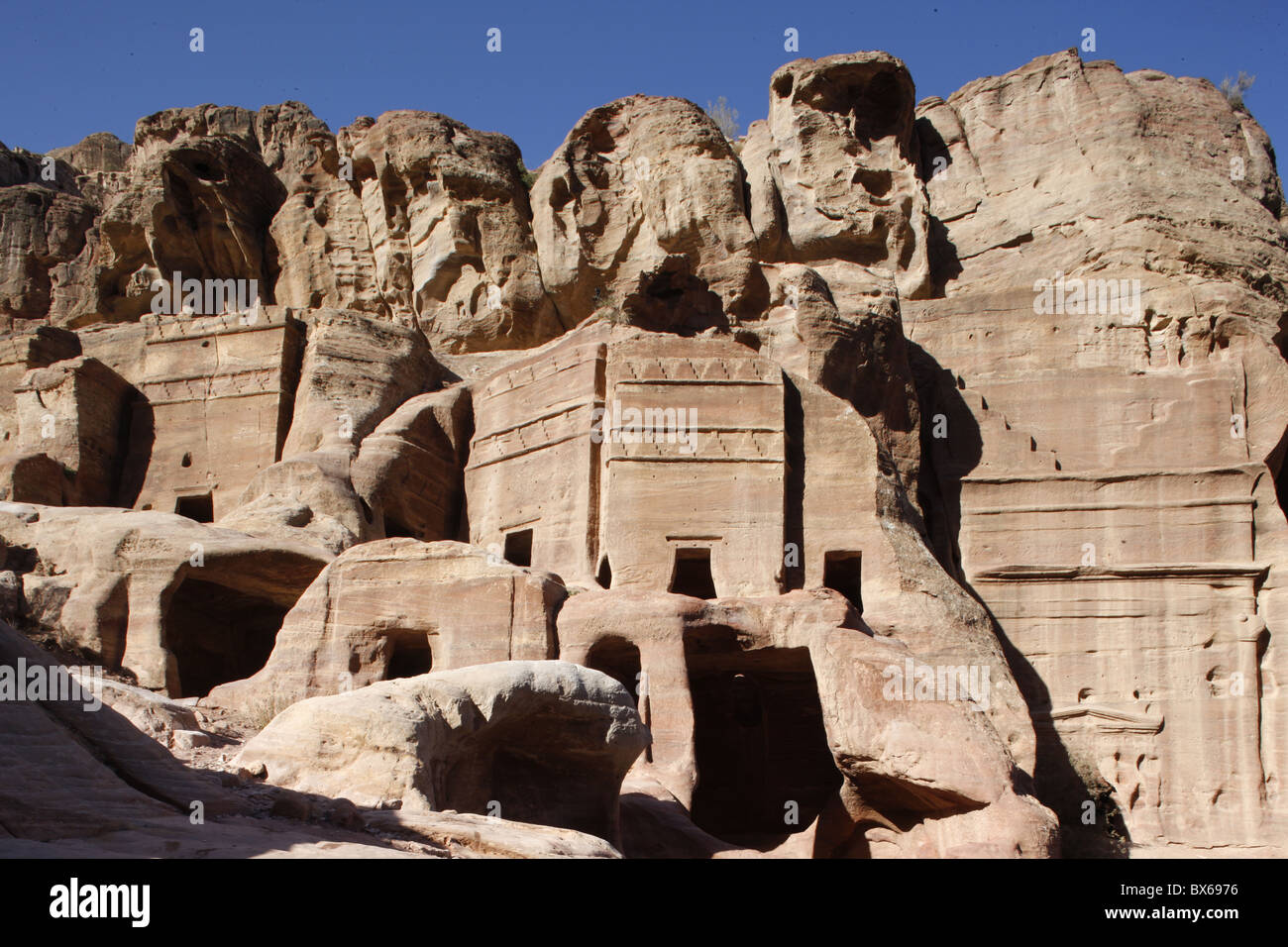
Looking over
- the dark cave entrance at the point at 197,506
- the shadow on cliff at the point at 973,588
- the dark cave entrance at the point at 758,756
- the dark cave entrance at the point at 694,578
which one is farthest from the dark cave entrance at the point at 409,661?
the shadow on cliff at the point at 973,588

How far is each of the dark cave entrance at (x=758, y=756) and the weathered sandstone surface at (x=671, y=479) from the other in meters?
0.07

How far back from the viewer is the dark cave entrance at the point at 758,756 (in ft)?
74.1

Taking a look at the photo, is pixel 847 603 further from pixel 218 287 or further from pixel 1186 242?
pixel 218 287

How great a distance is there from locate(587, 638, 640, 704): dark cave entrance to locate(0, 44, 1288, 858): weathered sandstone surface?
93 millimetres

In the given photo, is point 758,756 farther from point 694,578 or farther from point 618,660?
point 618,660

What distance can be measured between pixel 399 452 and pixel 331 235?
11303 millimetres

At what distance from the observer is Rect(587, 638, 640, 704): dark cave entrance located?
1988cm

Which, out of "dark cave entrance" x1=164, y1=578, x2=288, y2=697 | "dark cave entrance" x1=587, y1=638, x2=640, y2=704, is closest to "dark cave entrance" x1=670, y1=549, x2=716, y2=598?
"dark cave entrance" x1=587, y1=638, x2=640, y2=704

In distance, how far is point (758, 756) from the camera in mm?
23203

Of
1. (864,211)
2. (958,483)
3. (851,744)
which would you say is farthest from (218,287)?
(851,744)

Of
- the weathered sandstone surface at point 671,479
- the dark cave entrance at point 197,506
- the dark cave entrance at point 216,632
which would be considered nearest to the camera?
the weathered sandstone surface at point 671,479

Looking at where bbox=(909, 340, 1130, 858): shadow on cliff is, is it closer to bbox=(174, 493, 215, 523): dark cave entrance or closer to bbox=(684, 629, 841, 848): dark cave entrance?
bbox=(684, 629, 841, 848): dark cave entrance

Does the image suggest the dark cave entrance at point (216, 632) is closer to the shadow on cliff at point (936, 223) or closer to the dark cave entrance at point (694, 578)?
the dark cave entrance at point (694, 578)

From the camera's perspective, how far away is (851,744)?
16.8 meters
